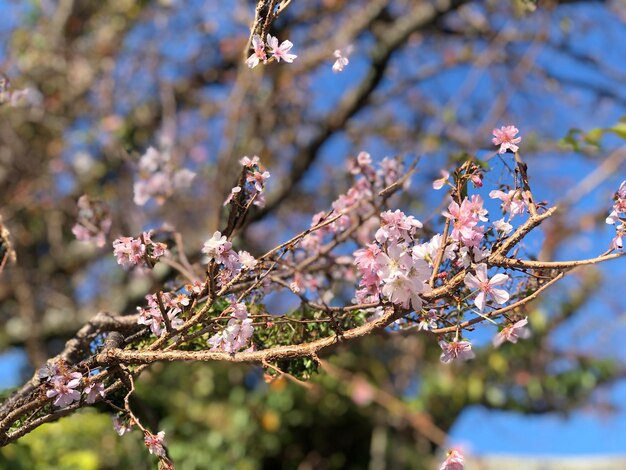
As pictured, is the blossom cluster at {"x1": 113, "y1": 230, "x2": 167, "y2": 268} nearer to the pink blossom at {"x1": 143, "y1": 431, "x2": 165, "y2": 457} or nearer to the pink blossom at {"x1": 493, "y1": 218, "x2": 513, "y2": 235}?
the pink blossom at {"x1": 143, "y1": 431, "x2": 165, "y2": 457}

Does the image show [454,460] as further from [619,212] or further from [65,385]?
[65,385]

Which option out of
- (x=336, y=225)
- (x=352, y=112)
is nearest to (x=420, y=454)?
(x=352, y=112)

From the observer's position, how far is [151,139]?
4.57 meters

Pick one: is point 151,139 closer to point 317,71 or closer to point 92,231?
point 317,71

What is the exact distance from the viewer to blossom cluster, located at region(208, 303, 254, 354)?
1044 millimetres

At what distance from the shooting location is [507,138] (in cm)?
104

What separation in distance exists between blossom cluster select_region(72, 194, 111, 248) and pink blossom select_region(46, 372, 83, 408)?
29.7 inches

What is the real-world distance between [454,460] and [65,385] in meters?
0.66

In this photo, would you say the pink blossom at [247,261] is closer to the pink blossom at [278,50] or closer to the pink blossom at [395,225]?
the pink blossom at [395,225]

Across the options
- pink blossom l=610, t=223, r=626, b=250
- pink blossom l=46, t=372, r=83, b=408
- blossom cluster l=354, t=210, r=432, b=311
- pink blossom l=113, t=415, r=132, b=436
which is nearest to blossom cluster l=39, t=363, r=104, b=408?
pink blossom l=46, t=372, r=83, b=408

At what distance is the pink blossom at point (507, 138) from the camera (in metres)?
1.04

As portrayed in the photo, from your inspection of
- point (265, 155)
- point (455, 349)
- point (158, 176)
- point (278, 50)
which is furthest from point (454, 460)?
point (265, 155)

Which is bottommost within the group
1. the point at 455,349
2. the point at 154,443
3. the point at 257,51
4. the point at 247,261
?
the point at 154,443

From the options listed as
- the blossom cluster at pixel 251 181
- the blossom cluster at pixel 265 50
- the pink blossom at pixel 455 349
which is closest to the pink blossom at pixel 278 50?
the blossom cluster at pixel 265 50
